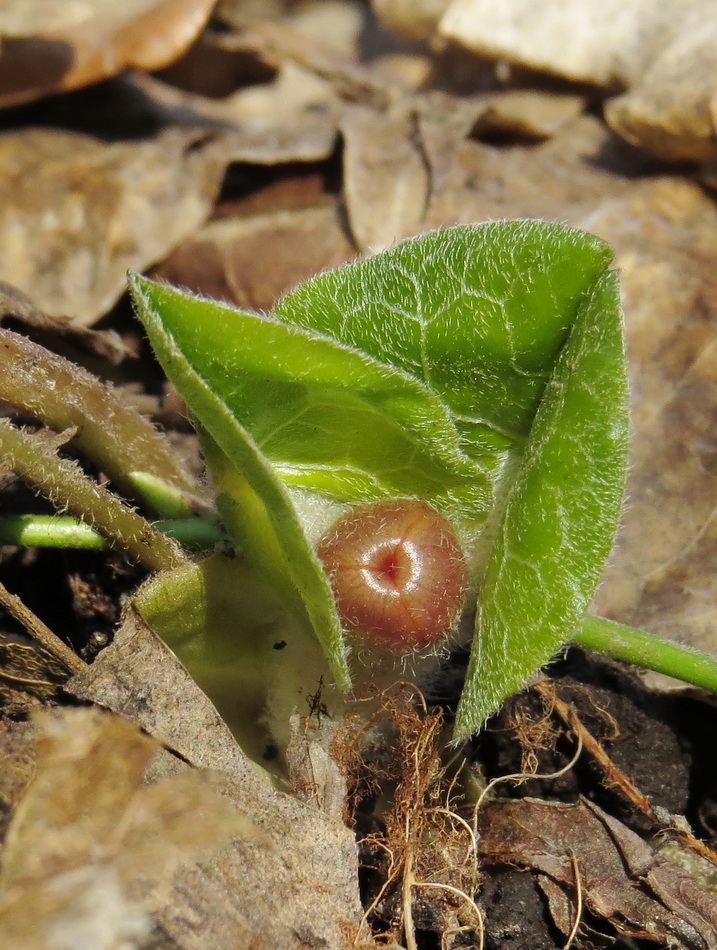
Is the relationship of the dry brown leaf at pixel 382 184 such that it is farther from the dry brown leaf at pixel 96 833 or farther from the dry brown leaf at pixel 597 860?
the dry brown leaf at pixel 96 833

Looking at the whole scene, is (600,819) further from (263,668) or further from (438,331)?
(438,331)

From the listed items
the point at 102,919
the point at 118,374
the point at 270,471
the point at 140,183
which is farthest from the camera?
the point at 140,183

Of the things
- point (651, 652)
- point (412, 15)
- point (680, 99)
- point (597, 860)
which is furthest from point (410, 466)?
point (412, 15)

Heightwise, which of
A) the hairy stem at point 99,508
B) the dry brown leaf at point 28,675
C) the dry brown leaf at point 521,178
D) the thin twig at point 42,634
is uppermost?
the dry brown leaf at point 521,178

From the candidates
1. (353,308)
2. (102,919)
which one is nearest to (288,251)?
(353,308)

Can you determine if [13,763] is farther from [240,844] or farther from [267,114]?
[267,114]

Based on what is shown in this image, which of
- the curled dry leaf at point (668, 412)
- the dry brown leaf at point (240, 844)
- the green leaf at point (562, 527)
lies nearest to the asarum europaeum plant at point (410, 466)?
the green leaf at point (562, 527)

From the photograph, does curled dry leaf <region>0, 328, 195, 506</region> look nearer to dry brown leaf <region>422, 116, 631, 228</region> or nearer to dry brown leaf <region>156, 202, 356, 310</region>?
dry brown leaf <region>156, 202, 356, 310</region>
